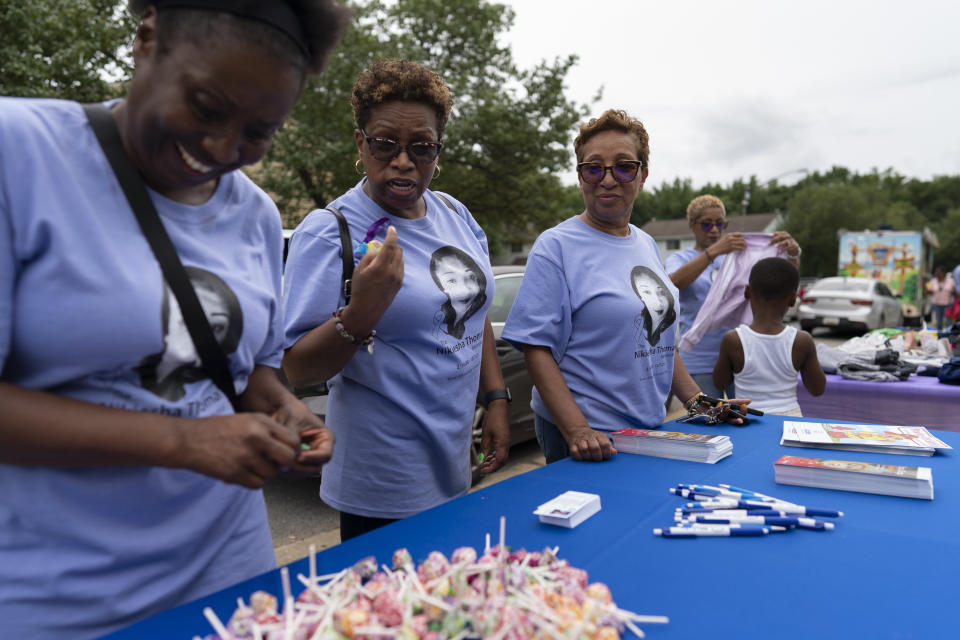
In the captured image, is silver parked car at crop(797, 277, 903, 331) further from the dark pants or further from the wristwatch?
the dark pants

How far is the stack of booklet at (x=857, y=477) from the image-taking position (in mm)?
1671

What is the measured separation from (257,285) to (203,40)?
0.45 m

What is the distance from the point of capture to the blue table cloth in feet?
3.52

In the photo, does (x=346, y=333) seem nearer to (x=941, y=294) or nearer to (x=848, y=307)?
(x=848, y=307)

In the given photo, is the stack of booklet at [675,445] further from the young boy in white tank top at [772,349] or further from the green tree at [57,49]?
the green tree at [57,49]

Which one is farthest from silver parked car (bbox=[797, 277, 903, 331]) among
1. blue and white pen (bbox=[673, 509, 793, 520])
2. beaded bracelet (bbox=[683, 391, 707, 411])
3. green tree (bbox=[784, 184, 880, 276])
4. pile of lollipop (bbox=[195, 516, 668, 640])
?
green tree (bbox=[784, 184, 880, 276])

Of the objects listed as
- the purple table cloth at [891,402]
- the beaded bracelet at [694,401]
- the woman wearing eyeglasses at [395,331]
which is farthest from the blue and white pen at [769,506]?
the purple table cloth at [891,402]

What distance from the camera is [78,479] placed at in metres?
1.03

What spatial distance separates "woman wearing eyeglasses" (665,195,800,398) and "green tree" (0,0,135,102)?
31.3ft

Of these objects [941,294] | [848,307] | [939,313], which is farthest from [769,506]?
[939,313]

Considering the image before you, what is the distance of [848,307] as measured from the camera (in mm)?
15398

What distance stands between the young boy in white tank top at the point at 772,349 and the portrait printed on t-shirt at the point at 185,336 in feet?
10.7

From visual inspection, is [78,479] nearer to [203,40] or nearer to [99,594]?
[99,594]

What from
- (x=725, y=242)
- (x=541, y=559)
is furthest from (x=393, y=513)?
(x=725, y=242)
